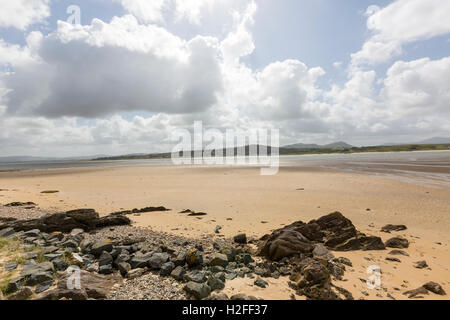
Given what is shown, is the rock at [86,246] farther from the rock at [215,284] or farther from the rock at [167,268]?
the rock at [215,284]

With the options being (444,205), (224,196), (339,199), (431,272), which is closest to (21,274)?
(431,272)

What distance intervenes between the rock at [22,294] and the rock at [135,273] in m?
2.22

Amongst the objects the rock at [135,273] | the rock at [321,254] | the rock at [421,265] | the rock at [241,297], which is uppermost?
the rock at [241,297]

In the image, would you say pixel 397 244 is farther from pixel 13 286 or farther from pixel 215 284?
pixel 13 286

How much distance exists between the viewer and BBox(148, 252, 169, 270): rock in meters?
6.47

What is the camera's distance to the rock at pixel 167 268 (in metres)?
6.16

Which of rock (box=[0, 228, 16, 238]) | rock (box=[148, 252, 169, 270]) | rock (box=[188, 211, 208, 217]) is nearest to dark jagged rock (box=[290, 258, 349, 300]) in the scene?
rock (box=[148, 252, 169, 270])

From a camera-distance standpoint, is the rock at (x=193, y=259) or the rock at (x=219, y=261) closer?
the rock at (x=193, y=259)

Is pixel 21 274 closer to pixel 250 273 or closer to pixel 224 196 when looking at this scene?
pixel 250 273

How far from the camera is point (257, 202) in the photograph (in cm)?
1886

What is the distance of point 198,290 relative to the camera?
199 inches

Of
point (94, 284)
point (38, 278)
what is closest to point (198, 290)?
point (94, 284)

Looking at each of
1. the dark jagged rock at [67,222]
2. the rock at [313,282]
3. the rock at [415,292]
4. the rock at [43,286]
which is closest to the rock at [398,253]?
the rock at [415,292]

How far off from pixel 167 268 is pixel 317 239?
7.17 metres
